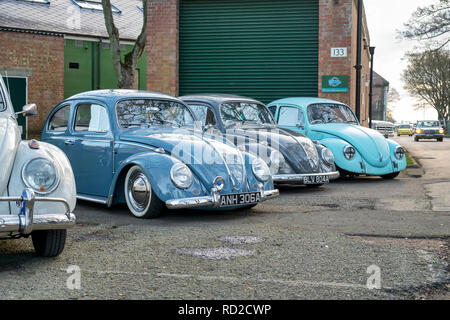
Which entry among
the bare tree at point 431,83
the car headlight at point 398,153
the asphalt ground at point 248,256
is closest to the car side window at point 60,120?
the asphalt ground at point 248,256

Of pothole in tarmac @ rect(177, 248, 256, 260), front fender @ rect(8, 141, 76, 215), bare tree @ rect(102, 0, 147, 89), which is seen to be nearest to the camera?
front fender @ rect(8, 141, 76, 215)

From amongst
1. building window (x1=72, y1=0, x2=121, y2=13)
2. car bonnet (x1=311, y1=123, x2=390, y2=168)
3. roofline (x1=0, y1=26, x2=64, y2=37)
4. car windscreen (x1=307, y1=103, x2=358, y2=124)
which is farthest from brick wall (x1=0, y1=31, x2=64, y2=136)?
car bonnet (x1=311, y1=123, x2=390, y2=168)

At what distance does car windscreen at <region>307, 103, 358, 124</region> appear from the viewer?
37.5 feet

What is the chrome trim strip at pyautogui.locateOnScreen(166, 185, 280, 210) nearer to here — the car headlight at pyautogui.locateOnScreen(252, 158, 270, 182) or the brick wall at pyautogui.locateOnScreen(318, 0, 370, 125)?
the car headlight at pyautogui.locateOnScreen(252, 158, 270, 182)

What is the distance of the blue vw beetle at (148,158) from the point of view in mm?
6371

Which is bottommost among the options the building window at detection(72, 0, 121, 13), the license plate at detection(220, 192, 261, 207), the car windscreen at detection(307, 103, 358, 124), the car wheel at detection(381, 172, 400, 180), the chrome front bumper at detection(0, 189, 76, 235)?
the car wheel at detection(381, 172, 400, 180)

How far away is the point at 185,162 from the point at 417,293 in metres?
3.37

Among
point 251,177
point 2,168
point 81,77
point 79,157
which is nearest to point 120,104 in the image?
point 79,157

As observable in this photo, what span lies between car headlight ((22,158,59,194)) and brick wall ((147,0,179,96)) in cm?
1308

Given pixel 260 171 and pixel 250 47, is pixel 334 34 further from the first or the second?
pixel 260 171

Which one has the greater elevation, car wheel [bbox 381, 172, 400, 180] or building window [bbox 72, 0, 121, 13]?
building window [bbox 72, 0, 121, 13]

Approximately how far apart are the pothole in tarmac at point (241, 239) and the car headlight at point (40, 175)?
68.1 inches
